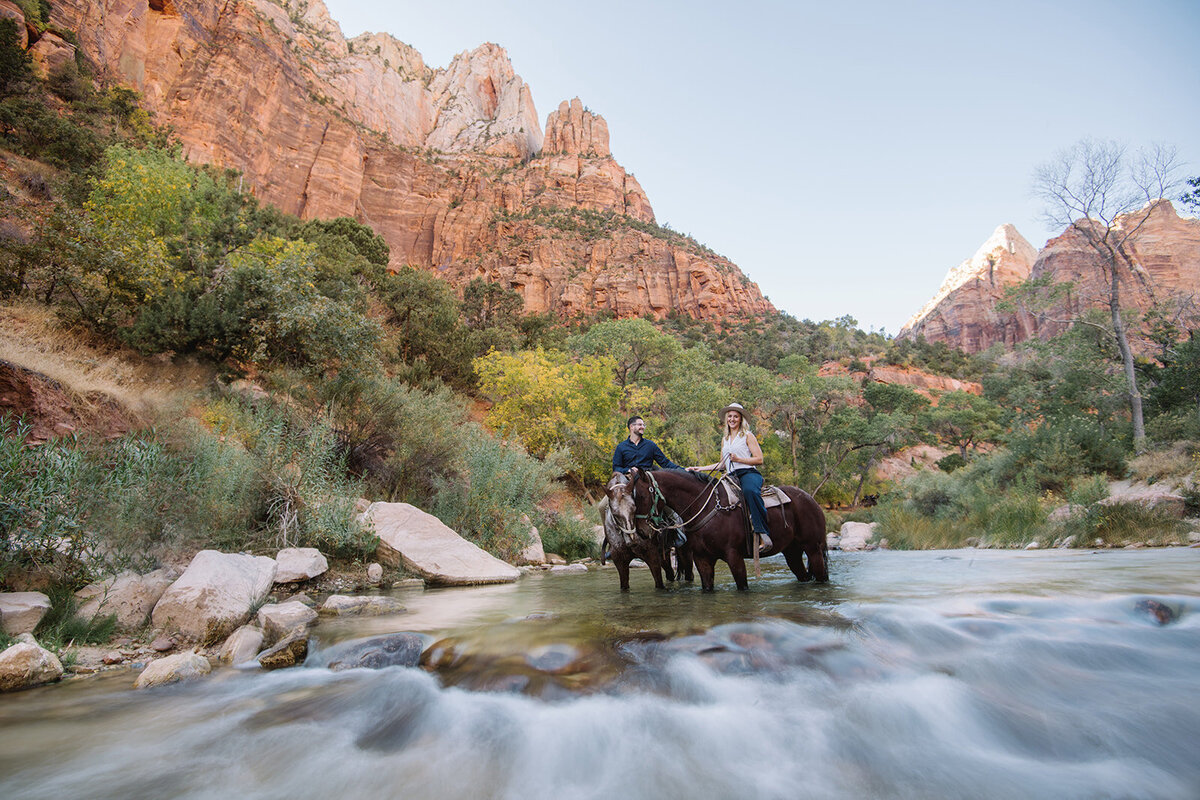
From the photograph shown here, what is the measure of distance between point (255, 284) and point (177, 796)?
15.7 metres

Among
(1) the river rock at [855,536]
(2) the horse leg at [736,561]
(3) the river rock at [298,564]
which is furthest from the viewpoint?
(1) the river rock at [855,536]

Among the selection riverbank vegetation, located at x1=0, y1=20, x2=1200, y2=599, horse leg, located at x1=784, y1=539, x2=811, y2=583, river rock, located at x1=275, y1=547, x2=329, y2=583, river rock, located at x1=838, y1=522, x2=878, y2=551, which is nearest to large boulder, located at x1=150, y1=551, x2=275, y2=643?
riverbank vegetation, located at x1=0, y1=20, x2=1200, y2=599

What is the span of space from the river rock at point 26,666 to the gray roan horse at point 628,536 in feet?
16.3

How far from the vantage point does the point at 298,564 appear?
7750mm

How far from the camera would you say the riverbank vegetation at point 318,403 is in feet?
24.2

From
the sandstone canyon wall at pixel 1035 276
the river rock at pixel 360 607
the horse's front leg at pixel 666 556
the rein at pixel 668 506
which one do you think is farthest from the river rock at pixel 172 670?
the sandstone canyon wall at pixel 1035 276

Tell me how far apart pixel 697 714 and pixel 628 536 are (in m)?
2.87

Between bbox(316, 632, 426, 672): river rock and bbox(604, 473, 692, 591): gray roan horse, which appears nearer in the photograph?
bbox(316, 632, 426, 672): river rock

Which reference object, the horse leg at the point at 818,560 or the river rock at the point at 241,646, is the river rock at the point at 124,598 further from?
the horse leg at the point at 818,560

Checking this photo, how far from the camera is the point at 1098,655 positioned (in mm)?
3895

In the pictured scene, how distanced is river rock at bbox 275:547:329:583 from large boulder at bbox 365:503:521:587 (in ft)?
4.10

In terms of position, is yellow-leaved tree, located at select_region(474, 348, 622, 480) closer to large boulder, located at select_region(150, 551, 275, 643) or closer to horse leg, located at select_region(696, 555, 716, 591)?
horse leg, located at select_region(696, 555, 716, 591)

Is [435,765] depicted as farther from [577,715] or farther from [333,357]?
[333,357]

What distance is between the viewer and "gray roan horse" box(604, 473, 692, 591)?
6148 millimetres
